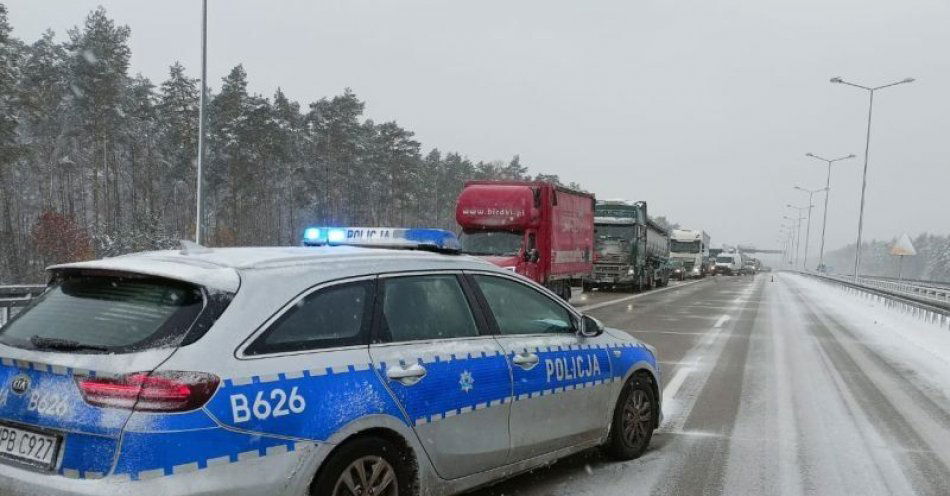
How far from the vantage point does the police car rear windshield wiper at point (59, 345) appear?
3.05 metres

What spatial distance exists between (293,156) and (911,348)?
185ft

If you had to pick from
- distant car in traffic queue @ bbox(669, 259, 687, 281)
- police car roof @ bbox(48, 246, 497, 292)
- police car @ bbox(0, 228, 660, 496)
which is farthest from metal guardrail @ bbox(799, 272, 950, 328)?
distant car in traffic queue @ bbox(669, 259, 687, 281)

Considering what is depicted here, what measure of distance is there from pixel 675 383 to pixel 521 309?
16.7ft

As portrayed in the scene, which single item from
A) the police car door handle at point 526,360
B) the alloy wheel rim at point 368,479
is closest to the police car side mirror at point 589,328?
the police car door handle at point 526,360

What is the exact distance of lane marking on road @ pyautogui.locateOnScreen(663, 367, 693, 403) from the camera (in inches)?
329

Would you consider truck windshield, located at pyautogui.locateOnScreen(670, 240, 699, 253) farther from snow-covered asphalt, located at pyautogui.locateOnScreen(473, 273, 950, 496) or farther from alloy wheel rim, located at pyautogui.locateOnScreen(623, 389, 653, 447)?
alloy wheel rim, located at pyautogui.locateOnScreen(623, 389, 653, 447)

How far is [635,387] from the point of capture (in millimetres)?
5625

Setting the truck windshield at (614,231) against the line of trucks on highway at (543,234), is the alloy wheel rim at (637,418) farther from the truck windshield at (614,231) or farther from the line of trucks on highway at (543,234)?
the truck windshield at (614,231)

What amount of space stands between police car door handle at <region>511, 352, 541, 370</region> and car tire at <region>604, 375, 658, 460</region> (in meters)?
1.20

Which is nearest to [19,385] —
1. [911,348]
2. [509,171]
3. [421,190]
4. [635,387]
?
[635,387]

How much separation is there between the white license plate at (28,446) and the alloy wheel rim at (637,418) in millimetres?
3859

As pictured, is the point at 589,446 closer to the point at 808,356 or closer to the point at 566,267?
the point at 808,356

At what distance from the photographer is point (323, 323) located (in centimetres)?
348

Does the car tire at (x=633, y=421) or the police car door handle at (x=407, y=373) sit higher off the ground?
the police car door handle at (x=407, y=373)
